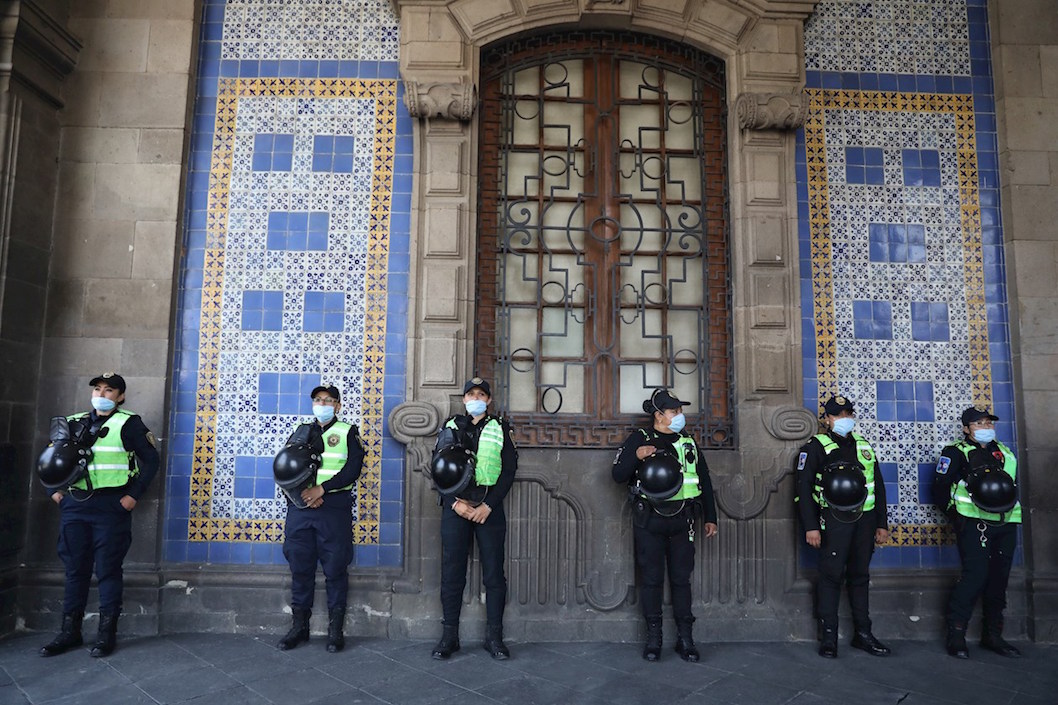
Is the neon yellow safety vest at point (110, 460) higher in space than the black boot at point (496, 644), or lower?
higher

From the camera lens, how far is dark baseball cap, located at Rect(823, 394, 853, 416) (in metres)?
5.48

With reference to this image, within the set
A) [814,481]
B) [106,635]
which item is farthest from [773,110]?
[106,635]

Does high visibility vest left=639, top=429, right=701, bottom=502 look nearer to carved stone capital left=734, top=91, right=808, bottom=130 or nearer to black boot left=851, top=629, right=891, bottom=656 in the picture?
black boot left=851, top=629, right=891, bottom=656

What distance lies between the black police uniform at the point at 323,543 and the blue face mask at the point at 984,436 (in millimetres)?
4690

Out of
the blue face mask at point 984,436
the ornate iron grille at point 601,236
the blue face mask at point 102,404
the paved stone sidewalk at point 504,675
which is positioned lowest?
the paved stone sidewalk at point 504,675

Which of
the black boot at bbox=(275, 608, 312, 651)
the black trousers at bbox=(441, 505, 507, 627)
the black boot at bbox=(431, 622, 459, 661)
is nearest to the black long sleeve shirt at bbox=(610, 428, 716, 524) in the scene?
the black trousers at bbox=(441, 505, 507, 627)

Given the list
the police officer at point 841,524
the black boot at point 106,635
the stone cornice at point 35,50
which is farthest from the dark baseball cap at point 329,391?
the police officer at point 841,524

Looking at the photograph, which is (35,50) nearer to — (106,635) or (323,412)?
(323,412)

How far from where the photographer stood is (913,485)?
590 cm

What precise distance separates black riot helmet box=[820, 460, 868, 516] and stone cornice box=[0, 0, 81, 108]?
6.79m

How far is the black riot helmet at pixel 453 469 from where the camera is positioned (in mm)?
5098

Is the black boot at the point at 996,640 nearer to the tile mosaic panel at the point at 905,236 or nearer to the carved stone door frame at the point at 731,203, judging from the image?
the tile mosaic panel at the point at 905,236

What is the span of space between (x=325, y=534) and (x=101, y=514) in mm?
1540

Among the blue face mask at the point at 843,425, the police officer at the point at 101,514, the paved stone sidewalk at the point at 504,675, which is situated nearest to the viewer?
the paved stone sidewalk at the point at 504,675
